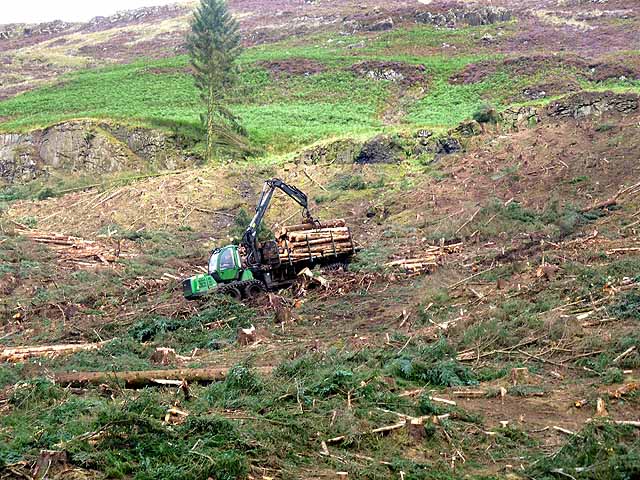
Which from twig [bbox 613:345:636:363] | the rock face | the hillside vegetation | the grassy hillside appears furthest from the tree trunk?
twig [bbox 613:345:636:363]

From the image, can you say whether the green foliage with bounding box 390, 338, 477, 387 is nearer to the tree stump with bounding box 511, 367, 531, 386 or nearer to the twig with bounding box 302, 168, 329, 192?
the tree stump with bounding box 511, 367, 531, 386

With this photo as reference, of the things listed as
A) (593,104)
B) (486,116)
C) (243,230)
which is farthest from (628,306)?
(486,116)

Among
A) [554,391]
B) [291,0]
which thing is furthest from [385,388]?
[291,0]

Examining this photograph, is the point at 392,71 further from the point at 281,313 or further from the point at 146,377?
the point at 146,377

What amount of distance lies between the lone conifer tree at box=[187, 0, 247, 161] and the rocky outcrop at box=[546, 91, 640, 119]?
54.3 ft

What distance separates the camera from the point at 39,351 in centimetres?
1324

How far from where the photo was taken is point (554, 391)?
365 inches

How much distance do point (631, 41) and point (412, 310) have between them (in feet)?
141

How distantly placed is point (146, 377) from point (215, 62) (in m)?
28.4

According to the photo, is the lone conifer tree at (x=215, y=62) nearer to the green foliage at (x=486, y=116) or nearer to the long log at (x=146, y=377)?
the green foliage at (x=486, y=116)

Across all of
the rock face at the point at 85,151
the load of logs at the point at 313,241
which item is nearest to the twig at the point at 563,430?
the load of logs at the point at 313,241

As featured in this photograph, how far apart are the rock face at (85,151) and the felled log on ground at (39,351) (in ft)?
79.5

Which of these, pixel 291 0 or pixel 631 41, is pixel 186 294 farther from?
pixel 291 0

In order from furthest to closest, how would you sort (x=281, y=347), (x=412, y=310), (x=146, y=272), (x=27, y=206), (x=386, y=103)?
1. (x=386, y=103)
2. (x=27, y=206)
3. (x=146, y=272)
4. (x=412, y=310)
5. (x=281, y=347)
